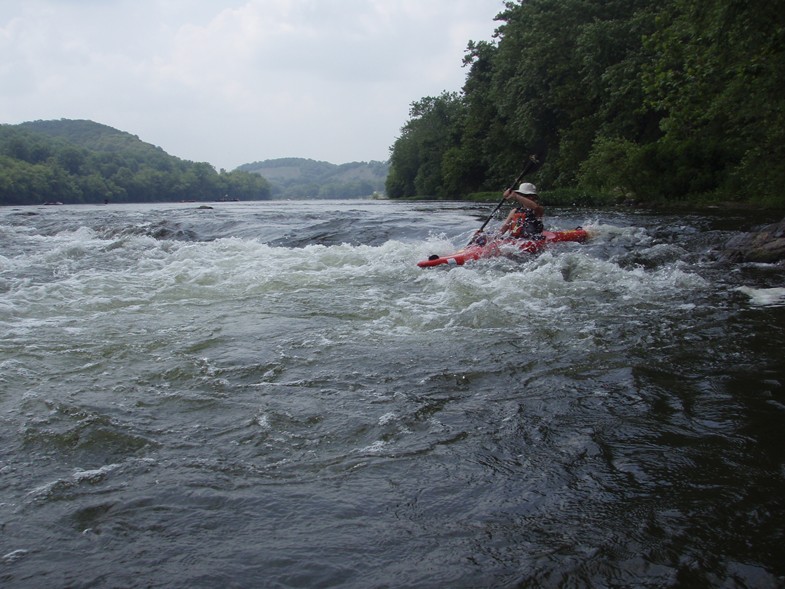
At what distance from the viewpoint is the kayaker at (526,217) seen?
10.7 meters

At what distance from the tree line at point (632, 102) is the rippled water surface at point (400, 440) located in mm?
8145

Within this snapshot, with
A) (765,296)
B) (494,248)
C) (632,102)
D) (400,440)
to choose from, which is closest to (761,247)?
(765,296)

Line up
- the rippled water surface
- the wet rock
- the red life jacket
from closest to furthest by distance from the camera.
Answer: the rippled water surface < the wet rock < the red life jacket

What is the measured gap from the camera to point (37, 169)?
82562 millimetres

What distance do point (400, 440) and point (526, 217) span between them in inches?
322

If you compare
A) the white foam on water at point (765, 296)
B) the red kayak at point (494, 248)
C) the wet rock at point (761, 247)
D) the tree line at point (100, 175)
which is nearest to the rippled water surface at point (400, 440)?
the white foam on water at point (765, 296)

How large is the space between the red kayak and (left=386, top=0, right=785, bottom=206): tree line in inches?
211

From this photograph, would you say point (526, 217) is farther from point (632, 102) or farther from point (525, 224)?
point (632, 102)

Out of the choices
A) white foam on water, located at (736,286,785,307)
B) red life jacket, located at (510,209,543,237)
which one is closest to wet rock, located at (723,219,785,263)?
white foam on water, located at (736,286,785,307)

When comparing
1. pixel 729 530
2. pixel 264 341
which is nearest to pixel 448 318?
pixel 264 341

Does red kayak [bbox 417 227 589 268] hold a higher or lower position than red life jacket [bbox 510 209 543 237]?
lower

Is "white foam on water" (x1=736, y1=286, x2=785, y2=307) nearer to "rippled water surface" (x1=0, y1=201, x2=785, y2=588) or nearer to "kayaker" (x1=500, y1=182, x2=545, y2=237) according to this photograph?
"rippled water surface" (x1=0, y1=201, x2=785, y2=588)

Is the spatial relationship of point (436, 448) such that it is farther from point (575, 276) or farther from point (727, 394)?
point (575, 276)

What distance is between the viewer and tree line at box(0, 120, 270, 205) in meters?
79.6
